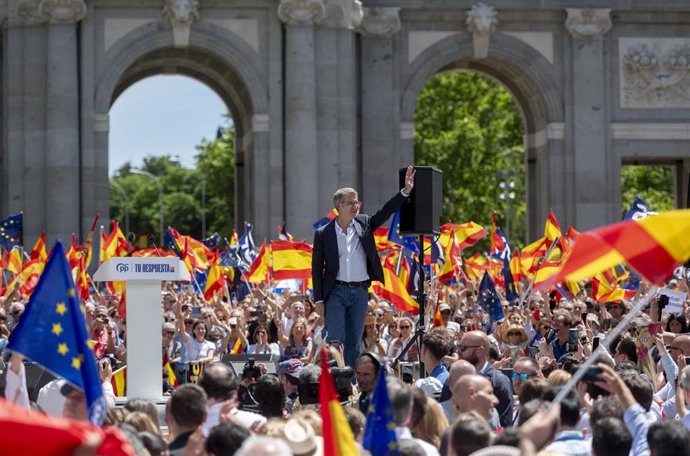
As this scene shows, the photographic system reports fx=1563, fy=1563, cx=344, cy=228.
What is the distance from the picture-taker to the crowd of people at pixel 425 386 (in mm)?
8789

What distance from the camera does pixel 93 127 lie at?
36.9 meters

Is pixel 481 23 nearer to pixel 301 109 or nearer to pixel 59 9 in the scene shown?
pixel 301 109

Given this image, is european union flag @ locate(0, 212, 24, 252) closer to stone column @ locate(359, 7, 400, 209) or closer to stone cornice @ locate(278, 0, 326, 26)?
stone cornice @ locate(278, 0, 326, 26)

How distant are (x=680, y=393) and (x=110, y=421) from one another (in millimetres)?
4465

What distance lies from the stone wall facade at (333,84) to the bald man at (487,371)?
921 inches

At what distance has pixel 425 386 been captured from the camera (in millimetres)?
13414

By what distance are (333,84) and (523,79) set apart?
590 cm

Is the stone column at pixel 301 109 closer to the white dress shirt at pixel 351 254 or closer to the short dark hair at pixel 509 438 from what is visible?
the white dress shirt at pixel 351 254

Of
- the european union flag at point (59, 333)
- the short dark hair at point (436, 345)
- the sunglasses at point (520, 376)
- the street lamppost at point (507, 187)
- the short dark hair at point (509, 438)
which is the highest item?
the street lamppost at point (507, 187)

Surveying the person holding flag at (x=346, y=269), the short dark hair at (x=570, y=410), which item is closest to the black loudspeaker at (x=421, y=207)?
the person holding flag at (x=346, y=269)

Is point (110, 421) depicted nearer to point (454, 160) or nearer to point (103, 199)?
point (103, 199)

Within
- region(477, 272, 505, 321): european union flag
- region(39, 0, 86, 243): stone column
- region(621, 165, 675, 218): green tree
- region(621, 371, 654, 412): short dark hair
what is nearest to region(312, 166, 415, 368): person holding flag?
region(621, 371, 654, 412): short dark hair

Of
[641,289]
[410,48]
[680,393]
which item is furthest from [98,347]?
[410,48]

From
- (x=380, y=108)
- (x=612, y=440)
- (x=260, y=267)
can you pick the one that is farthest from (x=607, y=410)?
(x=380, y=108)
